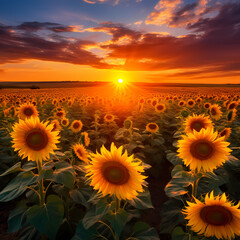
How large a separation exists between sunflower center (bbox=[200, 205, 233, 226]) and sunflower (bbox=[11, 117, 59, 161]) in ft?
5.88

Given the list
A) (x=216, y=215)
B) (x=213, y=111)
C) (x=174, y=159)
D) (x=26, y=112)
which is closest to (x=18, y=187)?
(x=216, y=215)

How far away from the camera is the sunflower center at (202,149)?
248 centimetres

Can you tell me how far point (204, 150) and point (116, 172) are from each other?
1.13 metres

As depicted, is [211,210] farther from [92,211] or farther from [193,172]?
[92,211]

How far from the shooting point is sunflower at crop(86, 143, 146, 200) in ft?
6.86

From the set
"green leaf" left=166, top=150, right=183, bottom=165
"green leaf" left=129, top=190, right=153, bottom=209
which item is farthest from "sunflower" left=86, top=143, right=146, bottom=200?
"green leaf" left=166, top=150, right=183, bottom=165

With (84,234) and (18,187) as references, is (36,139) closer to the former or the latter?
(18,187)

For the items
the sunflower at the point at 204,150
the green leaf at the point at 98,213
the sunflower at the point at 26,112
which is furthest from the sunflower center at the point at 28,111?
the sunflower at the point at 204,150

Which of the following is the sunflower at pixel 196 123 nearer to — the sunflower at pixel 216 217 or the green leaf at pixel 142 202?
the green leaf at pixel 142 202

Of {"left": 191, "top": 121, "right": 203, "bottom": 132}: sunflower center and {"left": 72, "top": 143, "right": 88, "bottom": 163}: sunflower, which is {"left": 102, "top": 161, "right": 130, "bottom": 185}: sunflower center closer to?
{"left": 72, "top": 143, "right": 88, "bottom": 163}: sunflower

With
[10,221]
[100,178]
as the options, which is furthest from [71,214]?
[100,178]

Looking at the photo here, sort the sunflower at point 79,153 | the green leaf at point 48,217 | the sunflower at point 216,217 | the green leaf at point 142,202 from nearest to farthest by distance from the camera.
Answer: the sunflower at point 216,217, the green leaf at point 48,217, the green leaf at point 142,202, the sunflower at point 79,153

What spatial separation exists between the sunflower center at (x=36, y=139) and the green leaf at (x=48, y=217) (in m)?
0.66

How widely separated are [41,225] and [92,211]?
0.57 metres
